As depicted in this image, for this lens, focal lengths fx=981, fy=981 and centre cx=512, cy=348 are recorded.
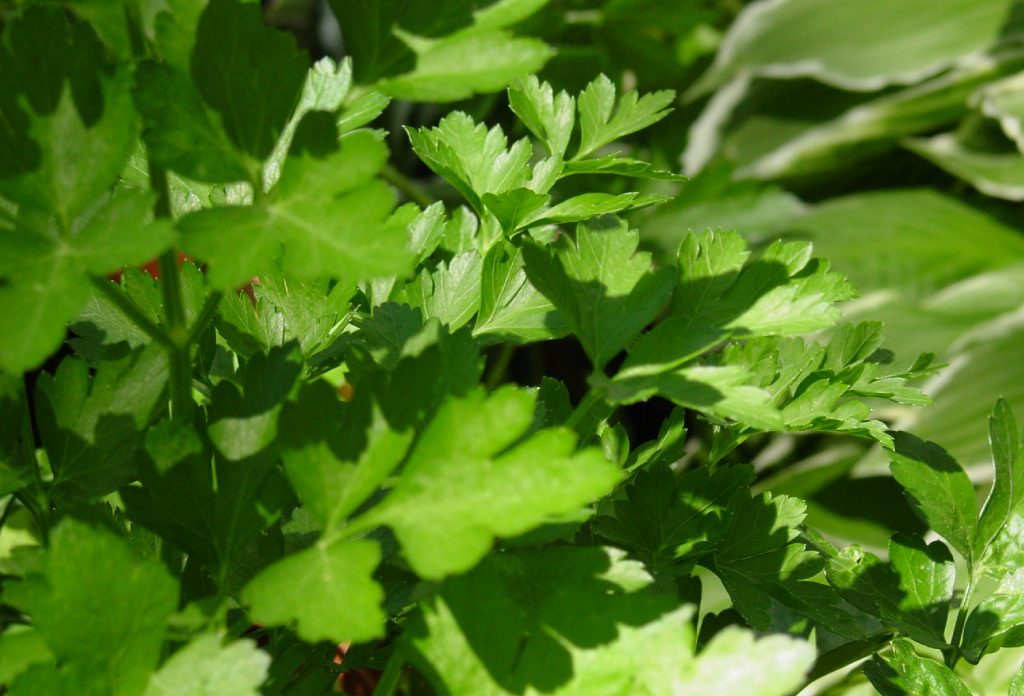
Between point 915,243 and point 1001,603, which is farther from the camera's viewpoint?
point 915,243

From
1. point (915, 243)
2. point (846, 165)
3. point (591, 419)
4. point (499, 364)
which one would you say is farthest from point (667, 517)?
point (846, 165)

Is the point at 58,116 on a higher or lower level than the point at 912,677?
higher

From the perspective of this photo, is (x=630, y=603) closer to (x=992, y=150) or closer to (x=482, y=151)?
(x=482, y=151)

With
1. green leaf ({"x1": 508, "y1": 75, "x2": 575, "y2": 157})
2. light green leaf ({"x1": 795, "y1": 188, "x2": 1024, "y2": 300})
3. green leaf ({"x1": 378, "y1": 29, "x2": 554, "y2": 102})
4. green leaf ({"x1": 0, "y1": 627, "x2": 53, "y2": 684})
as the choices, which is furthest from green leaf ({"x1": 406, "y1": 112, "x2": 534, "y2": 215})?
light green leaf ({"x1": 795, "y1": 188, "x2": 1024, "y2": 300})

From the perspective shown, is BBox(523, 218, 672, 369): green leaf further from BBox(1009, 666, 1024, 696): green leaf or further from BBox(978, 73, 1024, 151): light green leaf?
BBox(978, 73, 1024, 151): light green leaf

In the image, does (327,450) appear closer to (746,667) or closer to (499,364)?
(746,667)
